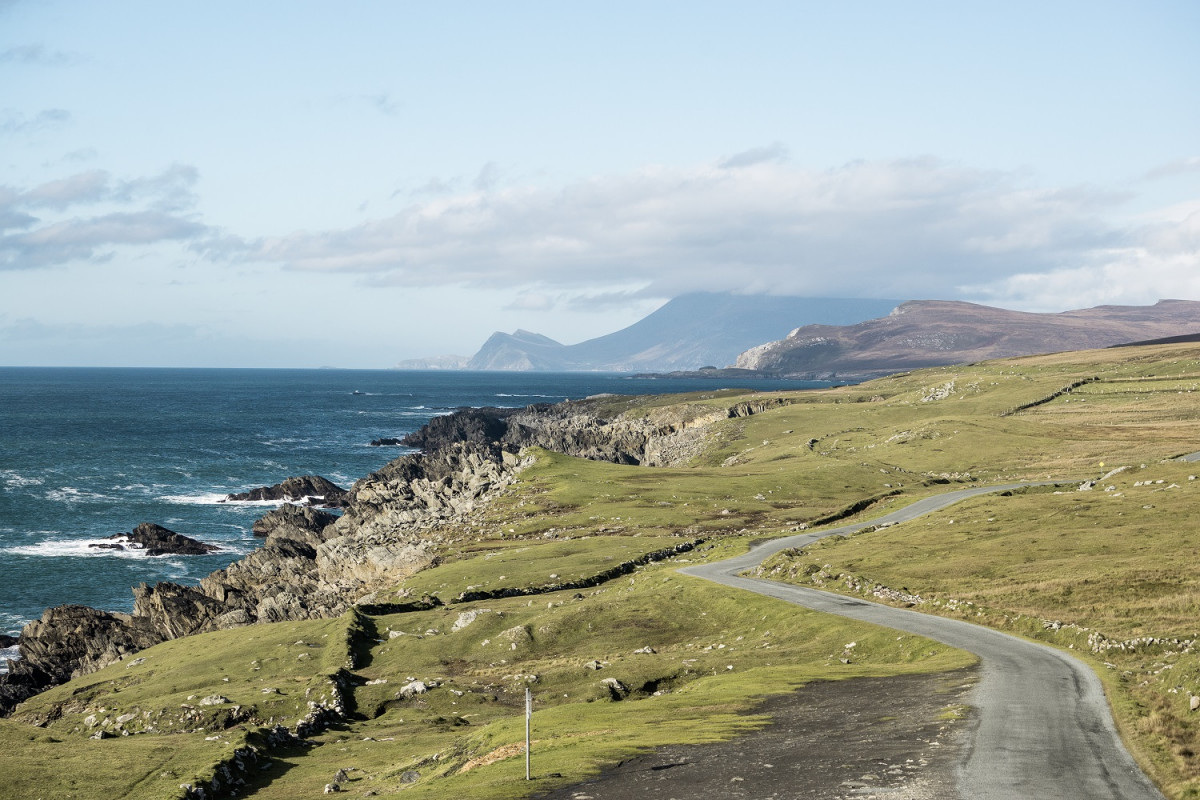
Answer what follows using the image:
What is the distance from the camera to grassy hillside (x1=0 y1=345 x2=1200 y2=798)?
109 ft

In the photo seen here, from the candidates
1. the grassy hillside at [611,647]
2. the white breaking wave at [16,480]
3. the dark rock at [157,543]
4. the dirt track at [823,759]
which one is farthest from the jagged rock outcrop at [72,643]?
the white breaking wave at [16,480]

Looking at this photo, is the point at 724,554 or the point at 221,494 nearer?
the point at 724,554

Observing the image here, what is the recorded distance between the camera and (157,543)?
359ft

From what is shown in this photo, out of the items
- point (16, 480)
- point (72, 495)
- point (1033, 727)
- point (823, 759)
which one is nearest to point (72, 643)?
point (823, 759)

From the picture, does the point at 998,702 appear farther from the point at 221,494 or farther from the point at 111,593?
the point at 221,494

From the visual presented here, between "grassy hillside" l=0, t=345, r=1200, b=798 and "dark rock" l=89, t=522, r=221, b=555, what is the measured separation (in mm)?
Answer: 37163

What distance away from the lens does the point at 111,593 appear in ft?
296

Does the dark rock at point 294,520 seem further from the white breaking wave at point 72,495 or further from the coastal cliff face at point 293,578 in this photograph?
the white breaking wave at point 72,495

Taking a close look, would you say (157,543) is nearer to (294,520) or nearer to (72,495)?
(294,520)

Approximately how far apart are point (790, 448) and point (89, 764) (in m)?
118

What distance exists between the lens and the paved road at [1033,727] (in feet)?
84.7

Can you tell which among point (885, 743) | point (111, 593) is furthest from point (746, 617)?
point (111, 593)

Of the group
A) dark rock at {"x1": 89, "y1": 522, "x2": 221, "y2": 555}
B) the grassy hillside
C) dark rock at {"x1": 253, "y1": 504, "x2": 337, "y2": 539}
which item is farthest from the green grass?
dark rock at {"x1": 89, "y1": 522, "x2": 221, "y2": 555}

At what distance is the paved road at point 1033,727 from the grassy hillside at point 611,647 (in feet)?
3.36
